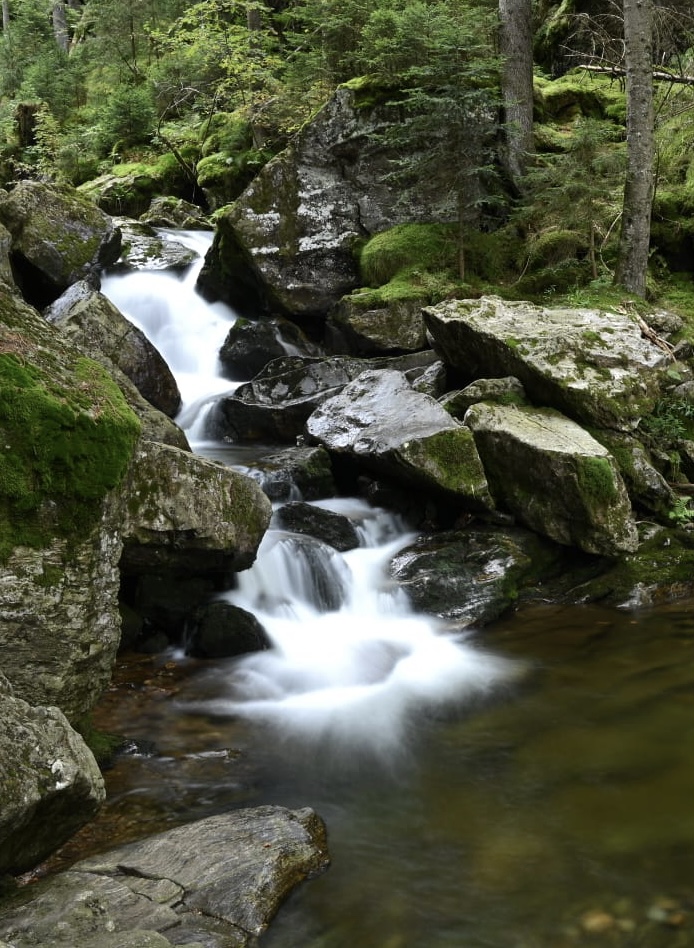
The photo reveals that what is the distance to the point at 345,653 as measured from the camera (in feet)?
20.7

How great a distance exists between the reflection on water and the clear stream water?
12 mm

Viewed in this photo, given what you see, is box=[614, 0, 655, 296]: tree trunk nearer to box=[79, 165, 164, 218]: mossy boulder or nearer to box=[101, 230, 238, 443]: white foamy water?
box=[101, 230, 238, 443]: white foamy water

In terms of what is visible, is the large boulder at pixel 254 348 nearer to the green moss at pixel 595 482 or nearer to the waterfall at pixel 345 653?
the waterfall at pixel 345 653

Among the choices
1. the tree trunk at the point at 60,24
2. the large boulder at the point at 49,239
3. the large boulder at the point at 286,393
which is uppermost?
the tree trunk at the point at 60,24

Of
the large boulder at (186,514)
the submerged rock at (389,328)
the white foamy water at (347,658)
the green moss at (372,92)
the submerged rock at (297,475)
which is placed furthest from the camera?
the green moss at (372,92)

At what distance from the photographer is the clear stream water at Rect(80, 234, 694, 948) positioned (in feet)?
10.9

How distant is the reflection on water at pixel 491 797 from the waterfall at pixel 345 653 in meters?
0.21

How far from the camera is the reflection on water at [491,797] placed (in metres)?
3.24

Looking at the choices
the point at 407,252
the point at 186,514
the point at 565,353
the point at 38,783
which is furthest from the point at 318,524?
the point at 407,252

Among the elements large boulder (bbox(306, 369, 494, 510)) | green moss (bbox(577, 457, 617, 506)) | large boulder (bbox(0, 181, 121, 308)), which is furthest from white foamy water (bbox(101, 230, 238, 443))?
green moss (bbox(577, 457, 617, 506))

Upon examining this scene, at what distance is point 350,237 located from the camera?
41.5 ft

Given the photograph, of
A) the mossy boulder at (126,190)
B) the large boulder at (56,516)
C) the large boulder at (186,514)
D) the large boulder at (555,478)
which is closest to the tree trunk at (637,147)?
the large boulder at (555,478)

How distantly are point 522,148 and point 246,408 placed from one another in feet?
21.4

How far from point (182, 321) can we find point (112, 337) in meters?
A: 3.82
